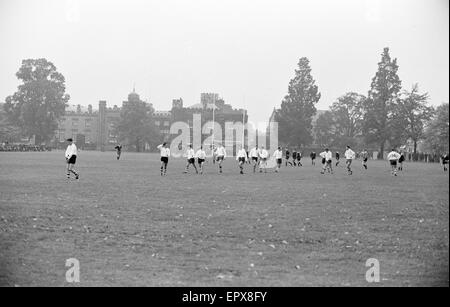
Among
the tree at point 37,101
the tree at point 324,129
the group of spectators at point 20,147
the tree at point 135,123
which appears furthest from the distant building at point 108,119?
the tree at point 37,101

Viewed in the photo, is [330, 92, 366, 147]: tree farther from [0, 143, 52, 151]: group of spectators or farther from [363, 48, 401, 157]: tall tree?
[0, 143, 52, 151]: group of spectators

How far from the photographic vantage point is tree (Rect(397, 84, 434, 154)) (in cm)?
8669

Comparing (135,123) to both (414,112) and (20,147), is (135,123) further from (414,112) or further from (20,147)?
(414,112)

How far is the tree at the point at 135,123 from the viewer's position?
109 m

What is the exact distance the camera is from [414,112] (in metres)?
89.2

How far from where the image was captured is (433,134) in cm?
7869

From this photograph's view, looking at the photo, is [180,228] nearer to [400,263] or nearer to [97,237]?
[97,237]

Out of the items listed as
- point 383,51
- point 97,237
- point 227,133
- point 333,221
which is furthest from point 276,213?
point 227,133

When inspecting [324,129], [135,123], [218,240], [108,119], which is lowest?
[218,240]

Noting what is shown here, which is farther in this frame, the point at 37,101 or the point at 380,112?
the point at 380,112

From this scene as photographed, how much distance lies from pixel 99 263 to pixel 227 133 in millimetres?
109308

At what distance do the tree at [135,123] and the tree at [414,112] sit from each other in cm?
5084

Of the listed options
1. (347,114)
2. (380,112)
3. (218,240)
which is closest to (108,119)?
(347,114)

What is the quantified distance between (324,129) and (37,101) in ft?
204
